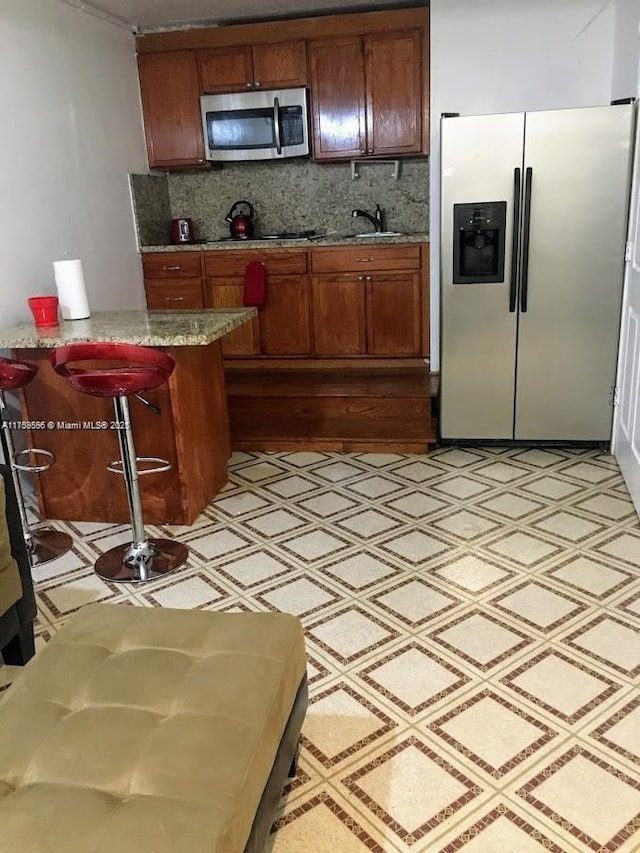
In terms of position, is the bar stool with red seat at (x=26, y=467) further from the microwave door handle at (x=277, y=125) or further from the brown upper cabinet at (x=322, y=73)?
the brown upper cabinet at (x=322, y=73)

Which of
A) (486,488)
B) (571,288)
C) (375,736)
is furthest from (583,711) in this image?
(571,288)

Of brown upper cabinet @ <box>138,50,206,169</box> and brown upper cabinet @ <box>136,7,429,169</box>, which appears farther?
brown upper cabinet @ <box>138,50,206,169</box>

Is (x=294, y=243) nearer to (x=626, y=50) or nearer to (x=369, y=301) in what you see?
(x=369, y=301)

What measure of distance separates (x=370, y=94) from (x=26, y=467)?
3260 mm

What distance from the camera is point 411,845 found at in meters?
1.57

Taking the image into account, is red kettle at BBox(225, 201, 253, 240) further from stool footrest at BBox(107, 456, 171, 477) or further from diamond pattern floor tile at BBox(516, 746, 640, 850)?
diamond pattern floor tile at BBox(516, 746, 640, 850)

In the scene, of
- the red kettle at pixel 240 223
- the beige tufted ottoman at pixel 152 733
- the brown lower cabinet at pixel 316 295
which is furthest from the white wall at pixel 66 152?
the beige tufted ottoman at pixel 152 733

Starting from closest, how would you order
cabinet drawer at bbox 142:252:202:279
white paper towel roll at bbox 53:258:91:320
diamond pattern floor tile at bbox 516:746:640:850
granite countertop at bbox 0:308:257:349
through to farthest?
diamond pattern floor tile at bbox 516:746:640:850 < granite countertop at bbox 0:308:257:349 < white paper towel roll at bbox 53:258:91:320 < cabinet drawer at bbox 142:252:202:279

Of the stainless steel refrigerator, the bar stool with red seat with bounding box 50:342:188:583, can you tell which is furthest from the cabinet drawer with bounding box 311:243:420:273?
the bar stool with red seat with bounding box 50:342:188:583

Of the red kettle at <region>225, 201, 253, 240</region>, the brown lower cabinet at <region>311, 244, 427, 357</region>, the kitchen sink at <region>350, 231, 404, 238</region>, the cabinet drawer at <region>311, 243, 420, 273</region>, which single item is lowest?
the brown lower cabinet at <region>311, 244, 427, 357</region>

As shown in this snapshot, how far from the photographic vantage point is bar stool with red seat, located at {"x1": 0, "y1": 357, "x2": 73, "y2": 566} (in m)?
2.71

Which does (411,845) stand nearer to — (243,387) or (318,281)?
(243,387)

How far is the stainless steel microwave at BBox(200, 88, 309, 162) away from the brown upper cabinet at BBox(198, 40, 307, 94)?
6cm

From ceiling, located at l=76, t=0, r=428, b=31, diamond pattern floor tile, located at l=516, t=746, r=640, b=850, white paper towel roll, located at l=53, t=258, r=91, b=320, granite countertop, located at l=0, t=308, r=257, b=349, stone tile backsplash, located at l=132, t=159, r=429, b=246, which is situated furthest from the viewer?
stone tile backsplash, located at l=132, t=159, r=429, b=246
